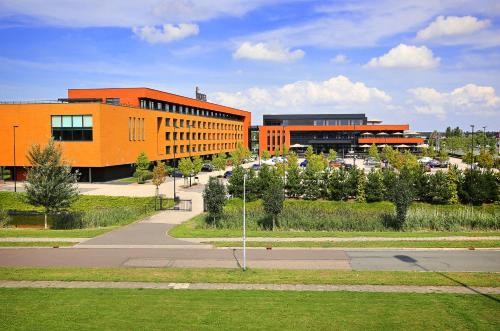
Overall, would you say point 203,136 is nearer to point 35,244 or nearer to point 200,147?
point 200,147

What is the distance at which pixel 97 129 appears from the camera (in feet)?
187

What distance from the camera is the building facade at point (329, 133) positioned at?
Result: 112 meters

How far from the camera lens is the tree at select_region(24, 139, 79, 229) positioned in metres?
32.0

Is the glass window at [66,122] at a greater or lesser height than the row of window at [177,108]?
lesser

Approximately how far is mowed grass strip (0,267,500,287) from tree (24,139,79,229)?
1290 cm

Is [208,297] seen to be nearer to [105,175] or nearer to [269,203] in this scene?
[269,203]

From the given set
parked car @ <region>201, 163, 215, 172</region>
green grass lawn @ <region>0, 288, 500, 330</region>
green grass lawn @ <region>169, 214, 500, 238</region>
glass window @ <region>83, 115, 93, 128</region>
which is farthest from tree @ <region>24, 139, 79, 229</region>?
parked car @ <region>201, 163, 215, 172</region>

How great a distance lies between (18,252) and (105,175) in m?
36.8

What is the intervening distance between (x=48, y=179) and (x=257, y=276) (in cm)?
2007

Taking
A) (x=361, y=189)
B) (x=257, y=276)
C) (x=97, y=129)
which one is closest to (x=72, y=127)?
(x=97, y=129)

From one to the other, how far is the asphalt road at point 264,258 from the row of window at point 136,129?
41454mm

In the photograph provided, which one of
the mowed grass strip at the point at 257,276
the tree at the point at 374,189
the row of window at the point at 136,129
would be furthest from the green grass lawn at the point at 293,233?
the row of window at the point at 136,129

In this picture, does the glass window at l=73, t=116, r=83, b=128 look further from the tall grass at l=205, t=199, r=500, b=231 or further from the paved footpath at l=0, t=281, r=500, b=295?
the paved footpath at l=0, t=281, r=500, b=295

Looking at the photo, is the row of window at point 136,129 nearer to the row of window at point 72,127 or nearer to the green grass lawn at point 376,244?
the row of window at point 72,127
